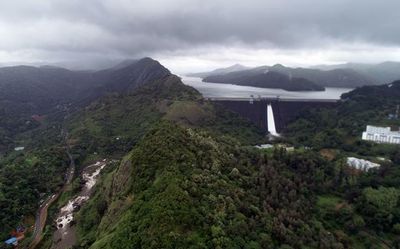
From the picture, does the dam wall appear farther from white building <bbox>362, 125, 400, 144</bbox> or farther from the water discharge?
white building <bbox>362, 125, 400, 144</bbox>

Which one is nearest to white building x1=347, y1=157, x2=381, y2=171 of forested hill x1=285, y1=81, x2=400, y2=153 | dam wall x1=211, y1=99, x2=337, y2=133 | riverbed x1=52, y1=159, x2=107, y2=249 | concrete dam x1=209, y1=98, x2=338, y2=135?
forested hill x1=285, y1=81, x2=400, y2=153

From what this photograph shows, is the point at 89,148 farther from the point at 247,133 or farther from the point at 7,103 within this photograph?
the point at 7,103

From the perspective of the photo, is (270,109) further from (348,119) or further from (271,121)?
(348,119)

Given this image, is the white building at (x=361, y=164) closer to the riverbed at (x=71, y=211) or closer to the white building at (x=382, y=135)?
the white building at (x=382, y=135)

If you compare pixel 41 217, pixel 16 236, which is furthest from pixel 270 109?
pixel 16 236

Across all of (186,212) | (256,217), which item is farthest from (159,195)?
(256,217)

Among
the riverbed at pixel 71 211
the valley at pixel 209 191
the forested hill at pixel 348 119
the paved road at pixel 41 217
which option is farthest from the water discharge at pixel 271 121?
the paved road at pixel 41 217
